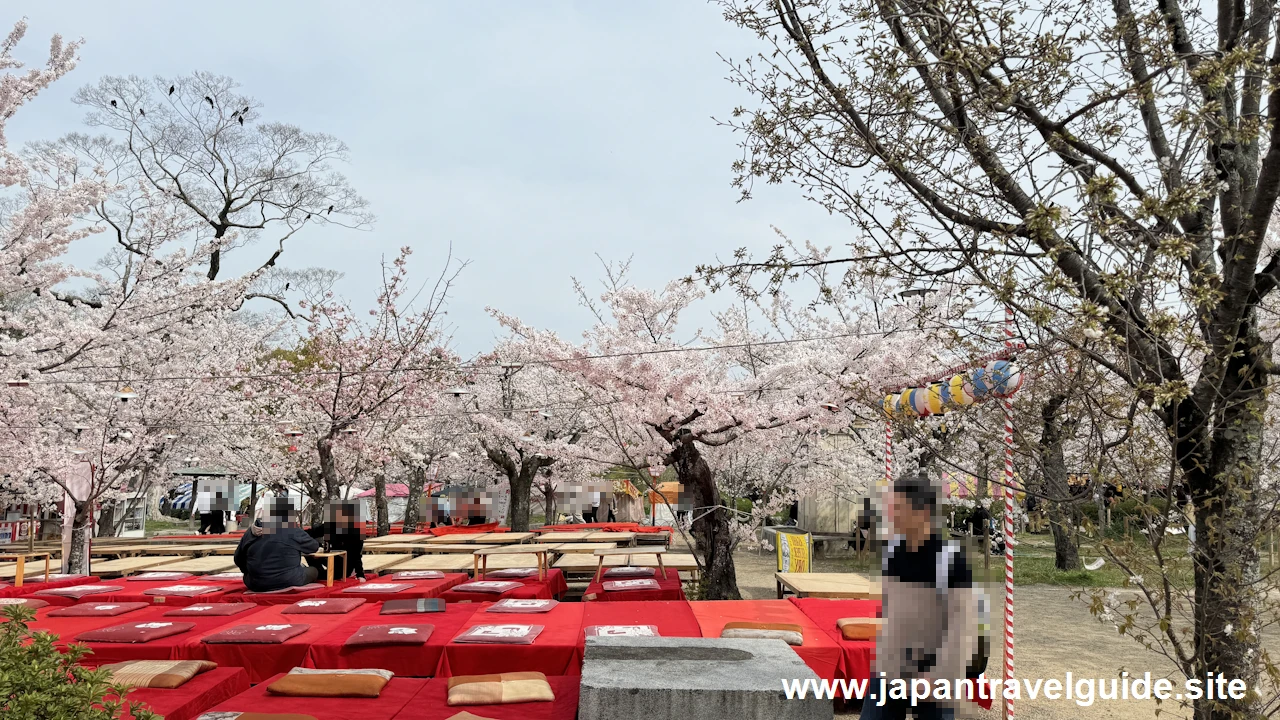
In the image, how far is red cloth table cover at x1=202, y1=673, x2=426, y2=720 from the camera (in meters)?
3.83

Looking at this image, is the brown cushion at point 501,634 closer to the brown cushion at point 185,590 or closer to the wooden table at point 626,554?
the wooden table at point 626,554

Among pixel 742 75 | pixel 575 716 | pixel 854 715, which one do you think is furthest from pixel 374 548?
pixel 742 75

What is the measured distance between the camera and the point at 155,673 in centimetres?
430

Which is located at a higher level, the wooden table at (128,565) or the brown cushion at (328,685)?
the brown cushion at (328,685)

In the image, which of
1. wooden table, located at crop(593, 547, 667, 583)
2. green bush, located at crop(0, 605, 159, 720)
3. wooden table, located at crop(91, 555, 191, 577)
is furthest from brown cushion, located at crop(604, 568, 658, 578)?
green bush, located at crop(0, 605, 159, 720)

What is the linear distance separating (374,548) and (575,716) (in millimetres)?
10173

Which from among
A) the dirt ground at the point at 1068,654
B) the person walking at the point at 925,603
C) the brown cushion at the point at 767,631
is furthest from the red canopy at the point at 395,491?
the person walking at the point at 925,603

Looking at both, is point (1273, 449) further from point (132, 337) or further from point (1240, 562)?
point (132, 337)

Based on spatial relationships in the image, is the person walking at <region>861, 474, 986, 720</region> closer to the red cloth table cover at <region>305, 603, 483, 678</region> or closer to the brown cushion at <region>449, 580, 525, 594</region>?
the red cloth table cover at <region>305, 603, 483, 678</region>

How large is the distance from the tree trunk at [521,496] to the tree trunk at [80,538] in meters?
8.99

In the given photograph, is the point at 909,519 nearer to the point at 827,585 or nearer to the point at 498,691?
the point at 498,691

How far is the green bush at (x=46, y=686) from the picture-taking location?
2.19 meters

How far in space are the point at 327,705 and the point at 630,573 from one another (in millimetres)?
6062

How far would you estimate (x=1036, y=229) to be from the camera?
274 centimetres
